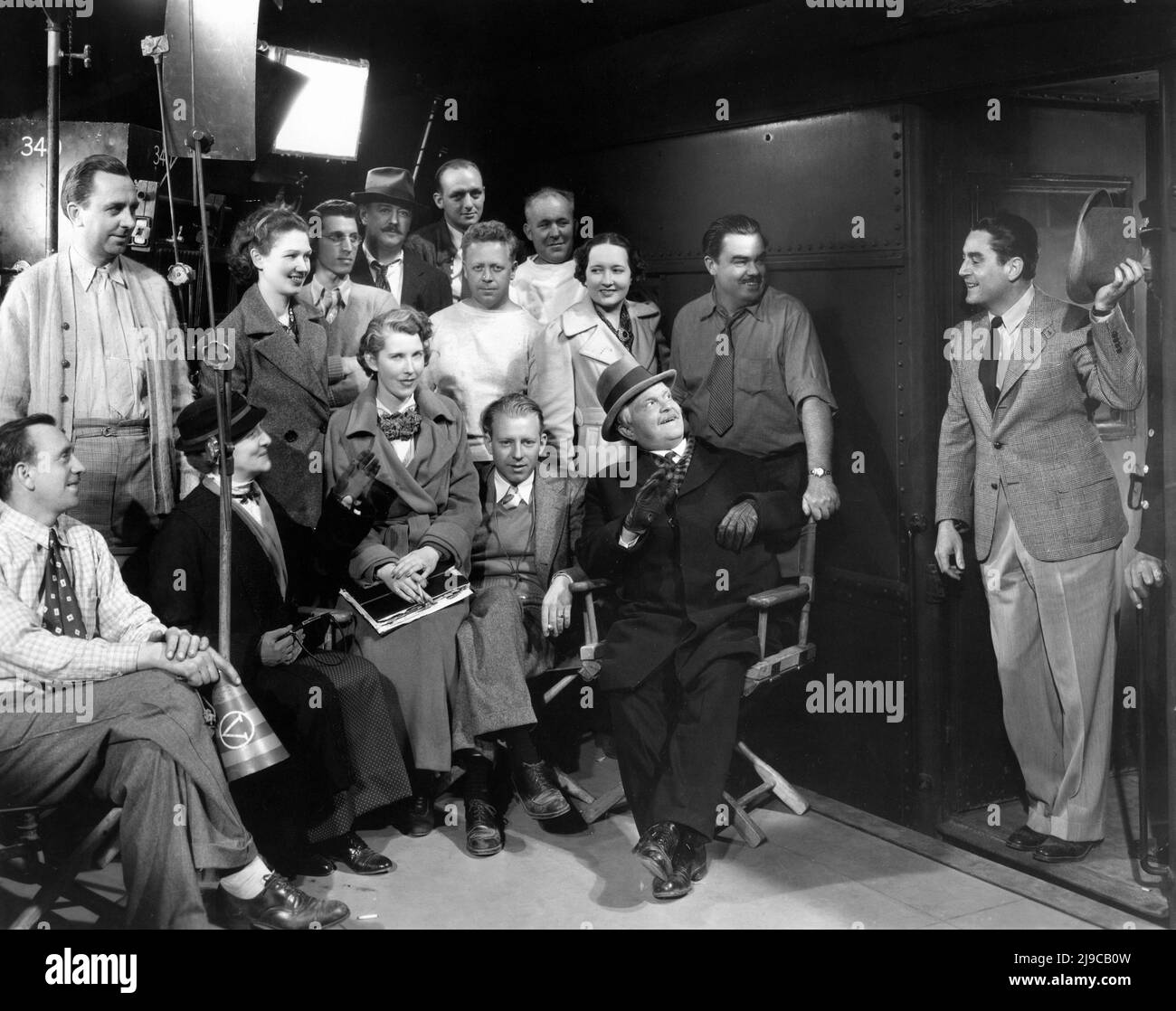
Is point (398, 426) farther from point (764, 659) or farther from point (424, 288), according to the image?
point (764, 659)

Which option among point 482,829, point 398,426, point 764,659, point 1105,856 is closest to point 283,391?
point 398,426

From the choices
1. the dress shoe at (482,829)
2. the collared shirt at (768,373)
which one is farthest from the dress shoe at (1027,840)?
the dress shoe at (482,829)

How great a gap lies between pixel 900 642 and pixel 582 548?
4.50 feet

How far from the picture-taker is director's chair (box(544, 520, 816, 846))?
17.1 feet

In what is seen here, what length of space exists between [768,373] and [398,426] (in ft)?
5.28

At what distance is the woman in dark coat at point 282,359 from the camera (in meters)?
5.40

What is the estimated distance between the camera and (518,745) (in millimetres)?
5379

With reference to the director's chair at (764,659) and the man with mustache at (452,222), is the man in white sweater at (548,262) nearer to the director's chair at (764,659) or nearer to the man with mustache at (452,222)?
the man with mustache at (452,222)

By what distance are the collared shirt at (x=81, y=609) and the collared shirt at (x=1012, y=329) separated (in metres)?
3.28

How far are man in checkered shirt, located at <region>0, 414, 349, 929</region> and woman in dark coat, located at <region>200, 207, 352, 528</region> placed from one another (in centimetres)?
107

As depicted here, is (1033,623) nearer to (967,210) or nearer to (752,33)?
(967,210)

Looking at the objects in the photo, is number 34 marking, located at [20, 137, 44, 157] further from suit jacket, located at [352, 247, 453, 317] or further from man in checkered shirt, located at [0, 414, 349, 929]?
man in checkered shirt, located at [0, 414, 349, 929]

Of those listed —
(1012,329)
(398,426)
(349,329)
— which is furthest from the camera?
(349,329)

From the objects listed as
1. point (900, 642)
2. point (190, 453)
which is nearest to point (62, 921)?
point (190, 453)
